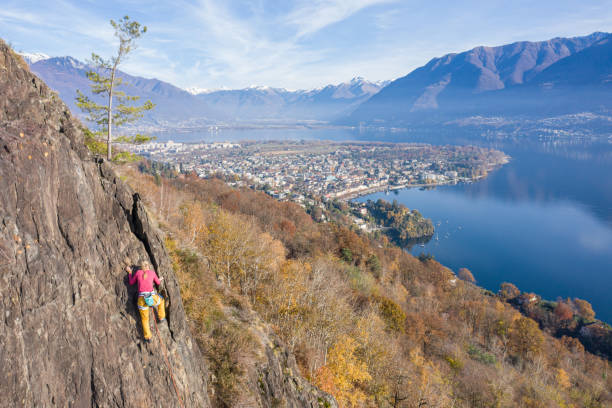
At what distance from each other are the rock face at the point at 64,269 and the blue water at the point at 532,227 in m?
52.6

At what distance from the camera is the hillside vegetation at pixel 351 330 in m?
9.67

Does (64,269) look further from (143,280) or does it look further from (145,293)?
(145,293)

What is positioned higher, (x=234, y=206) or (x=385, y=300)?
(x=234, y=206)

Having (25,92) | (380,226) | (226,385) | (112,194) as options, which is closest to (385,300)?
(226,385)

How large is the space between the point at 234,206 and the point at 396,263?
2373 cm

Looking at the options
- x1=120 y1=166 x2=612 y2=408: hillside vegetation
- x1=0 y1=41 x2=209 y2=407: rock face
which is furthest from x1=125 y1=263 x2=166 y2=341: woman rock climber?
x1=120 y1=166 x2=612 y2=408: hillside vegetation

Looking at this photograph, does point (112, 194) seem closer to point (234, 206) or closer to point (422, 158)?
point (234, 206)

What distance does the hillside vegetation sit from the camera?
9.67 meters

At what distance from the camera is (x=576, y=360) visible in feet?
94.7

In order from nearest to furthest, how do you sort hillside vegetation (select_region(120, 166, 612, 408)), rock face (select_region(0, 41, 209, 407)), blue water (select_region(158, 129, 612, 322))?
rock face (select_region(0, 41, 209, 407))
hillside vegetation (select_region(120, 166, 612, 408))
blue water (select_region(158, 129, 612, 322))

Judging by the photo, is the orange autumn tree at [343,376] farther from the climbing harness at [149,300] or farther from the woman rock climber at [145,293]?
the climbing harness at [149,300]

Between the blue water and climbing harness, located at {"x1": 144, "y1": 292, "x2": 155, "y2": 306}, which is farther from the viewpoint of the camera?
the blue water

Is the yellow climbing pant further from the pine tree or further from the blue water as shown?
the blue water

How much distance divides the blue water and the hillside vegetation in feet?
62.6
